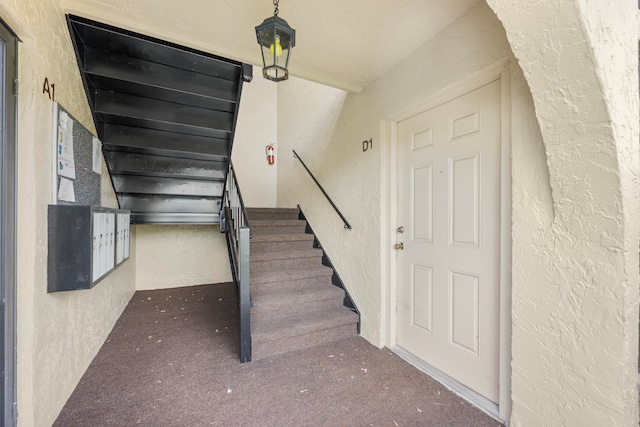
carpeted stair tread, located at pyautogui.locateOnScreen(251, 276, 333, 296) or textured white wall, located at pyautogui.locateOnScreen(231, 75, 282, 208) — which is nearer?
carpeted stair tread, located at pyautogui.locateOnScreen(251, 276, 333, 296)

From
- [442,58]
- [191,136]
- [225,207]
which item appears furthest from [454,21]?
[225,207]

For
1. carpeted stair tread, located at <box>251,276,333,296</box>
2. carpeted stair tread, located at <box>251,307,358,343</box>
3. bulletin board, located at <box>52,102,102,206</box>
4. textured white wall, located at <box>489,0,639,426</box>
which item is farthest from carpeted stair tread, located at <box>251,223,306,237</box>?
textured white wall, located at <box>489,0,639,426</box>

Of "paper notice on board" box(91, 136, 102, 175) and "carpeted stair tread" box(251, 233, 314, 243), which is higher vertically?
"paper notice on board" box(91, 136, 102, 175)

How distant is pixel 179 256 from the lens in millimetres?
4578

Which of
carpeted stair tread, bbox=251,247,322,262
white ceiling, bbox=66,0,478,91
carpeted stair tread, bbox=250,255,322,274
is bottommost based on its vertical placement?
carpeted stair tread, bbox=250,255,322,274

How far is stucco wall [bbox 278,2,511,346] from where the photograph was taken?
5.57 ft

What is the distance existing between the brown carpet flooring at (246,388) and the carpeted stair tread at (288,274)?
1.89 ft

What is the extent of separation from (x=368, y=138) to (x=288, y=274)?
1.59 metres

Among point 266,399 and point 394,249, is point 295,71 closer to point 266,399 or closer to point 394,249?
point 394,249

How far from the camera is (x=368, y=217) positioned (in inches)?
99.6

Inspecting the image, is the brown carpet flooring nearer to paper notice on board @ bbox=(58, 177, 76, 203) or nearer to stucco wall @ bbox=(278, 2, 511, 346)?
stucco wall @ bbox=(278, 2, 511, 346)

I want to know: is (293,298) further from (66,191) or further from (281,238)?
(66,191)

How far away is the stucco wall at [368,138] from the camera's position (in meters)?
1.70

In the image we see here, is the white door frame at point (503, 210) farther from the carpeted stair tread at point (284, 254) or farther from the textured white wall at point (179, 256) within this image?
the textured white wall at point (179, 256)
